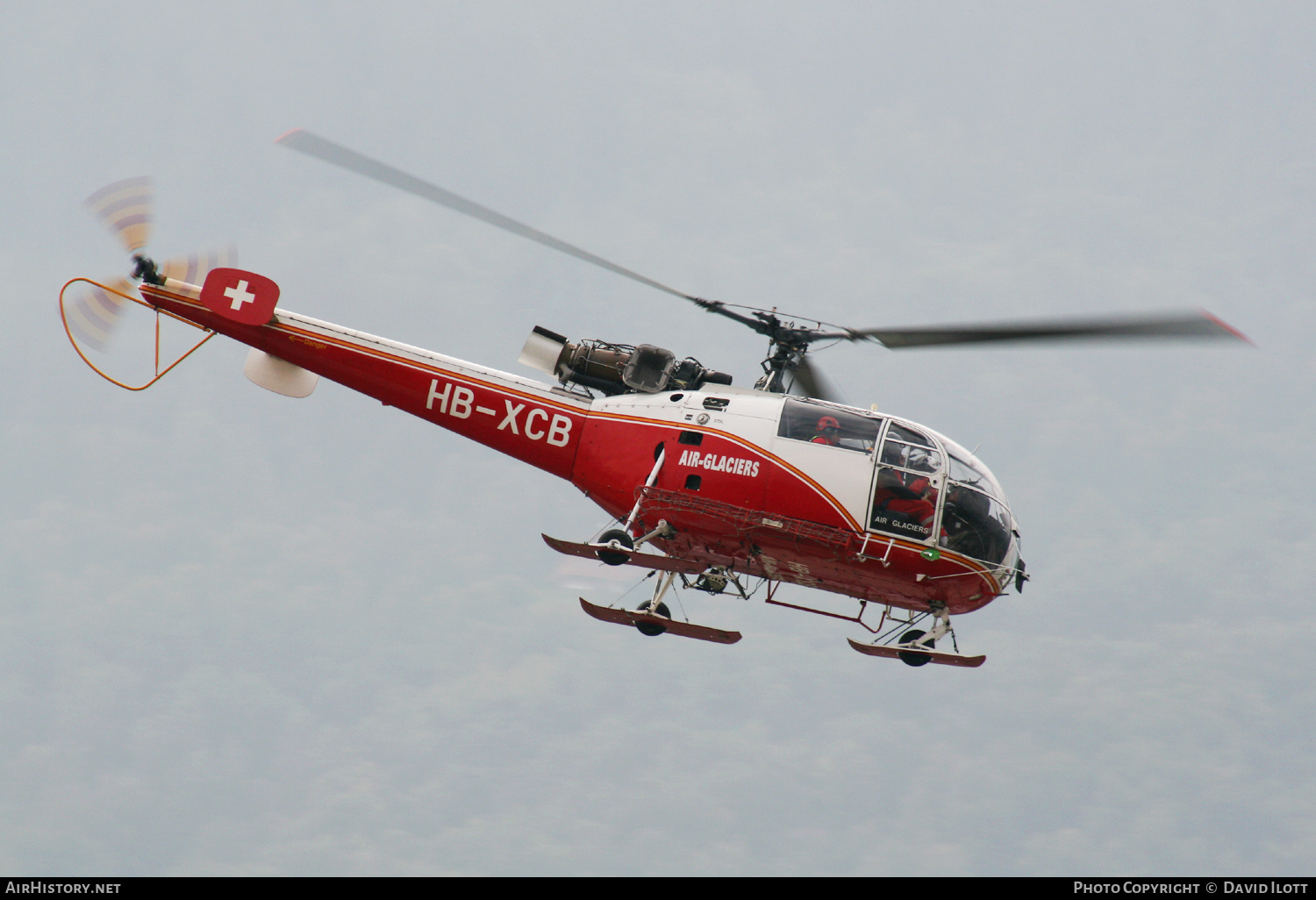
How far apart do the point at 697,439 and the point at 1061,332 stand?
5.79 m

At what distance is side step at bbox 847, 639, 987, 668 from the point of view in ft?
64.1

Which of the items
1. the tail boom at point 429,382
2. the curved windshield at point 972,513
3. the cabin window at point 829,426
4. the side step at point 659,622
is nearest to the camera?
the curved windshield at point 972,513

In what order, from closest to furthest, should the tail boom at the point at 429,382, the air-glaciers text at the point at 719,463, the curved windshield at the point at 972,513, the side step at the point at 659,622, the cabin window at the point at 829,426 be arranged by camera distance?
1. the curved windshield at the point at 972,513
2. the cabin window at the point at 829,426
3. the air-glaciers text at the point at 719,463
4. the side step at the point at 659,622
5. the tail boom at the point at 429,382

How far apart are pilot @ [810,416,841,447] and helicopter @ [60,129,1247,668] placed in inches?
1.0

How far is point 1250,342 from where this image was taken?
14938 millimetres

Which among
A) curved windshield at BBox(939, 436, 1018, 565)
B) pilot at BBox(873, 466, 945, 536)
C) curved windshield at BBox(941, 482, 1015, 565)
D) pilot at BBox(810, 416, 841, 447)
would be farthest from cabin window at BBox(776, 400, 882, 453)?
curved windshield at BBox(941, 482, 1015, 565)

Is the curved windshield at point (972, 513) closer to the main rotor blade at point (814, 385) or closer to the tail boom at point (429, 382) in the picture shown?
the main rotor blade at point (814, 385)

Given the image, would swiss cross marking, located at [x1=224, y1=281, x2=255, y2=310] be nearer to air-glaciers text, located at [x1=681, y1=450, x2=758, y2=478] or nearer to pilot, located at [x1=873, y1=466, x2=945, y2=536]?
air-glaciers text, located at [x1=681, y1=450, x2=758, y2=478]

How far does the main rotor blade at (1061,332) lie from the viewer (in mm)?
15867

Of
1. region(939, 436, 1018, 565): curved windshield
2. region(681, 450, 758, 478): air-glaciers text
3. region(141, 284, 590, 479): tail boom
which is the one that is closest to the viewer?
region(939, 436, 1018, 565): curved windshield

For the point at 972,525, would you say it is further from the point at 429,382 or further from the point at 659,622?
the point at 429,382

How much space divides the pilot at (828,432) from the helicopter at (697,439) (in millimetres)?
26

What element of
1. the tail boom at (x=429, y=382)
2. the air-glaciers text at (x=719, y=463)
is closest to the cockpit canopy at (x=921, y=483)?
the air-glaciers text at (x=719, y=463)

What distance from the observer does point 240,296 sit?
22.1m
